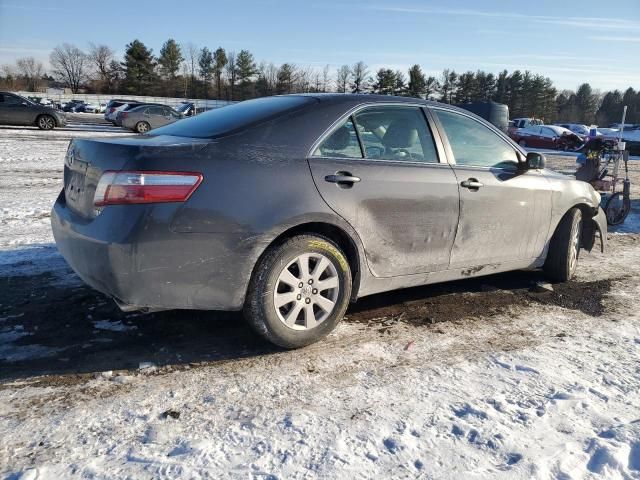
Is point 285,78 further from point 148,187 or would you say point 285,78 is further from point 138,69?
point 148,187

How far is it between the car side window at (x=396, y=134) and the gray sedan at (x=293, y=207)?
10mm

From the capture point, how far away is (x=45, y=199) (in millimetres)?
7566

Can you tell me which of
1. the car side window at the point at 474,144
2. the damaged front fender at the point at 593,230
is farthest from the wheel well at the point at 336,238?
the damaged front fender at the point at 593,230

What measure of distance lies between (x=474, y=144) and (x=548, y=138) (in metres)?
28.0

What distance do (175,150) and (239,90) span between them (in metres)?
79.6

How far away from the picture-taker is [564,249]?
191 inches

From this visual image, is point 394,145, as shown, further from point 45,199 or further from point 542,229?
point 45,199

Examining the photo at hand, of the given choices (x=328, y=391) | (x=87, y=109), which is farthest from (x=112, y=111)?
(x=328, y=391)

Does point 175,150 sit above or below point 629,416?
above

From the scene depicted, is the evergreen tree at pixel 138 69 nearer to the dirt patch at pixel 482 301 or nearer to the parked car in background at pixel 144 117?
the parked car in background at pixel 144 117

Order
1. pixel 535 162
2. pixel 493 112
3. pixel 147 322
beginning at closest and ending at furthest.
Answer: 1. pixel 147 322
2. pixel 535 162
3. pixel 493 112

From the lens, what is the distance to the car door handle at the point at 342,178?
3.29 meters

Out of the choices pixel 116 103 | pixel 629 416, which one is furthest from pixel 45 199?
pixel 116 103

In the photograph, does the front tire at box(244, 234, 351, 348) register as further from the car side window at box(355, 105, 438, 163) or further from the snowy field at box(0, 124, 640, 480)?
the car side window at box(355, 105, 438, 163)
